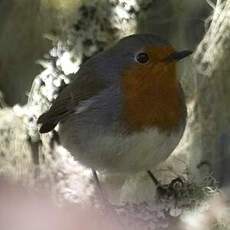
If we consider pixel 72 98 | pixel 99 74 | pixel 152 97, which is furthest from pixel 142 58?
pixel 72 98

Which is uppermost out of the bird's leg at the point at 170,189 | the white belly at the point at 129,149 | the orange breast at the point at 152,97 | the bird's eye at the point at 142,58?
the bird's eye at the point at 142,58

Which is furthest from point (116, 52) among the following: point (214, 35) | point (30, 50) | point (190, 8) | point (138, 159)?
point (30, 50)

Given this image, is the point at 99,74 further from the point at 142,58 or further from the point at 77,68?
the point at 77,68

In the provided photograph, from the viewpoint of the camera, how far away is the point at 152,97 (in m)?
2.39

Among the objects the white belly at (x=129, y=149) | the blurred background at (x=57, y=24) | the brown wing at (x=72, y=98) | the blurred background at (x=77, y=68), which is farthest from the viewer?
the blurred background at (x=57, y=24)

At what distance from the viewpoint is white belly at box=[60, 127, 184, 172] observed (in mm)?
2357

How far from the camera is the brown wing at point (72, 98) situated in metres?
2.64

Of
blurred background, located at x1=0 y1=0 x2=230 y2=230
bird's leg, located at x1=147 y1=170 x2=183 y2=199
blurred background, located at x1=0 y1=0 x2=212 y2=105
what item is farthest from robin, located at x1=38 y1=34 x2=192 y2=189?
blurred background, located at x1=0 y1=0 x2=212 y2=105

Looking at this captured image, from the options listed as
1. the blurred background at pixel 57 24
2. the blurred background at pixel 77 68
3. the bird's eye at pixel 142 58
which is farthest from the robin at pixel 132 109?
the blurred background at pixel 57 24

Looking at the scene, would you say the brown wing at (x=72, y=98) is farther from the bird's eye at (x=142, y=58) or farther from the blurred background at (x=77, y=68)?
the blurred background at (x=77, y=68)

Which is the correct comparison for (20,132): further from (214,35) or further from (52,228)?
(52,228)

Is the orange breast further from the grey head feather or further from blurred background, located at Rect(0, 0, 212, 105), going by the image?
blurred background, located at Rect(0, 0, 212, 105)

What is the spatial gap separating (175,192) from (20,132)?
75.2 inches

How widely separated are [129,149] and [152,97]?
0.69 feet
